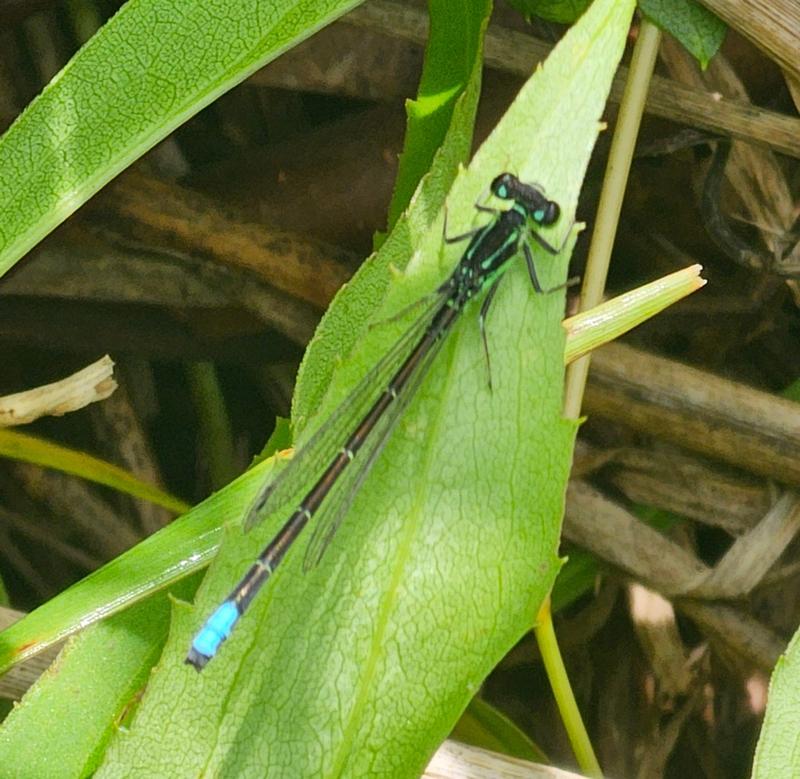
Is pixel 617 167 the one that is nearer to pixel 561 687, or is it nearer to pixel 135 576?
pixel 561 687

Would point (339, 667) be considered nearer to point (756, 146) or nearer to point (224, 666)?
point (224, 666)

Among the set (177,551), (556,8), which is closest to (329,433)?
(177,551)

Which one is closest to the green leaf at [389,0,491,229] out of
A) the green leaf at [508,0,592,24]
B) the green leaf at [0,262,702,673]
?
the green leaf at [508,0,592,24]

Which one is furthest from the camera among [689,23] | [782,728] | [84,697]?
[689,23]

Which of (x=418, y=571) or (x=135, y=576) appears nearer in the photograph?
(x=418, y=571)

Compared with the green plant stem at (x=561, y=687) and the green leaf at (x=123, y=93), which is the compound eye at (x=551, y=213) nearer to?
the green leaf at (x=123, y=93)

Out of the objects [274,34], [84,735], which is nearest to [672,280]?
[274,34]
